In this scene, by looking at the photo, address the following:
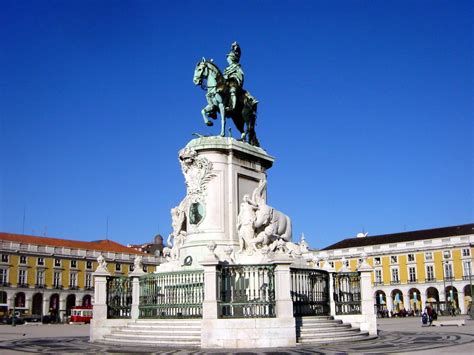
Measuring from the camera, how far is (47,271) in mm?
77562

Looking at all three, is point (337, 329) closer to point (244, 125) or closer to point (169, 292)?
point (169, 292)

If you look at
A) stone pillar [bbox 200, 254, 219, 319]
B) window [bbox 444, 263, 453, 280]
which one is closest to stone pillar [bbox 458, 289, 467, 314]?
window [bbox 444, 263, 453, 280]

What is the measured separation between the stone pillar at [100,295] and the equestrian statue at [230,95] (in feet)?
21.5

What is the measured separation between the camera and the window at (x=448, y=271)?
3016 inches

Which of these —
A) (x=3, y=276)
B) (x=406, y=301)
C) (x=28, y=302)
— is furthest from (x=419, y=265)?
(x=3, y=276)

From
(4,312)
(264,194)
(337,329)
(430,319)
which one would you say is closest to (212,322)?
(337,329)

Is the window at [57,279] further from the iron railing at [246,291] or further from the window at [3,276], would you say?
the iron railing at [246,291]

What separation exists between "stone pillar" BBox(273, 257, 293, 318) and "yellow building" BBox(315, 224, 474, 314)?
60.7 meters

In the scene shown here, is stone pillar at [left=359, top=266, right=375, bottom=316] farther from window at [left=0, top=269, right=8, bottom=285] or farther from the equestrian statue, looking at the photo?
window at [left=0, top=269, right=8, bottom=285]

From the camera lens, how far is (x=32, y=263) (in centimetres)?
7594

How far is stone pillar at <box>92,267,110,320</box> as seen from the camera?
19938 millimetres

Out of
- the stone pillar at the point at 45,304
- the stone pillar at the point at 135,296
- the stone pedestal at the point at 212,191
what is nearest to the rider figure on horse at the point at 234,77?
the stone pedestal at the point at 212,191

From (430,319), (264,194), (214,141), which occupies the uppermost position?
(214,141)

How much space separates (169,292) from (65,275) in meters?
65.7
